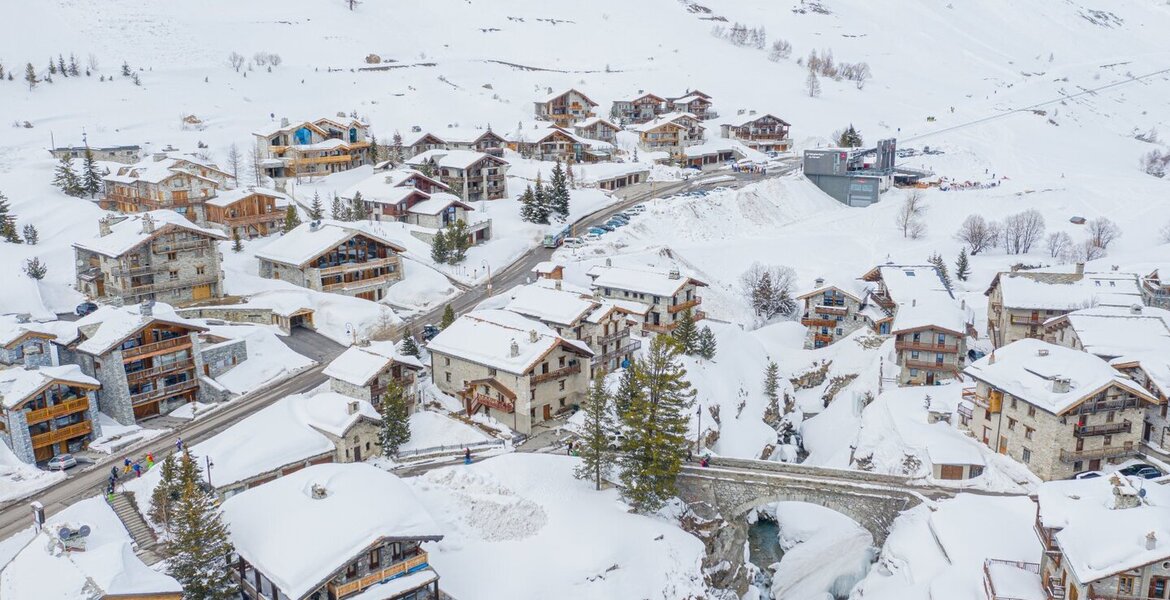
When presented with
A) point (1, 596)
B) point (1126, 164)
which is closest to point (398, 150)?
point (1, 596)

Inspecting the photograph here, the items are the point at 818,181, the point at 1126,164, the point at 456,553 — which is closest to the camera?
the point at 456,553

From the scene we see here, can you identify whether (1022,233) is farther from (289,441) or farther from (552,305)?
(289,441)

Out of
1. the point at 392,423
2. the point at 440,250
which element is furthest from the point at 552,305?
the point at 440,250

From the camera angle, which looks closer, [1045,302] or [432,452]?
[432,452]

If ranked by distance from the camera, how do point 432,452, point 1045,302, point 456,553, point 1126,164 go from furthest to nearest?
point 1126,164, point 1045,302, point 432,452, point 456,553

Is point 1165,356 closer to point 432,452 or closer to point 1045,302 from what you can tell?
point 1045,302

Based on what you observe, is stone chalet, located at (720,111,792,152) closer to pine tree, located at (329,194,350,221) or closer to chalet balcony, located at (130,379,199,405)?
pine tree, located at (329,194,350,221)
